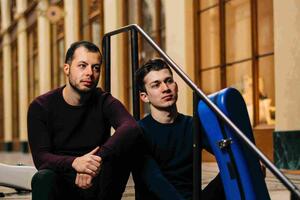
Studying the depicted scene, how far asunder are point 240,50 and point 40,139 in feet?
16.3

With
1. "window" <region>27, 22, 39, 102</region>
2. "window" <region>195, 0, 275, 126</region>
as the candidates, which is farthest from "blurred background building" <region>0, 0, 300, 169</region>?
"window" <region>27, 22, 39, 102</region>

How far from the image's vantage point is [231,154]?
272cm

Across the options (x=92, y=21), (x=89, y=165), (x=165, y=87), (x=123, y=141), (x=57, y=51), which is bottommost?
(x=89, y=165)

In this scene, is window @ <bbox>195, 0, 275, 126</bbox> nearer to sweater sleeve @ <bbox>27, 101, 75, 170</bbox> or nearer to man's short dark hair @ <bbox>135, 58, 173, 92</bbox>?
man's short dark hair @ <bbox>135, 58, 173, 92</bbox>

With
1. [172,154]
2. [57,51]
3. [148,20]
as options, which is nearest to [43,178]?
[172,154]

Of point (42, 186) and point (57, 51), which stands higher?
point (57, 51)

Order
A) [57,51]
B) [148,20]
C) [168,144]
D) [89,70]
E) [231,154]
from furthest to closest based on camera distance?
[57,51] < [148,20] < [89,70] < [168,144] < [231,154]

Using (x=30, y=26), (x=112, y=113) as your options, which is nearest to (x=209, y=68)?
(x=112, y=113)

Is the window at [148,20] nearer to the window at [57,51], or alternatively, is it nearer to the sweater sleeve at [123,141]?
the window at [57,51]

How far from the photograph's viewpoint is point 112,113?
328 centimetres

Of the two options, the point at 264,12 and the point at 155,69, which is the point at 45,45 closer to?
the point at 264,12

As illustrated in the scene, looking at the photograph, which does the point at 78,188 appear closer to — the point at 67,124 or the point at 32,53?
the point at 67,124

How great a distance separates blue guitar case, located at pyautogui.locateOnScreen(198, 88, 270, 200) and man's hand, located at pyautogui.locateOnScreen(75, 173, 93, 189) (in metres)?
0.64

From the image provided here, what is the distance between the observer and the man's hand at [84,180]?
9.85 feet
